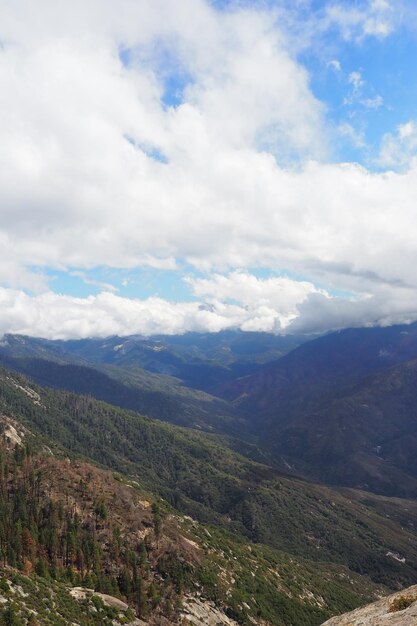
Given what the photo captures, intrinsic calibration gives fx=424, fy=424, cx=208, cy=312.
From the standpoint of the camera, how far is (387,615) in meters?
42.1

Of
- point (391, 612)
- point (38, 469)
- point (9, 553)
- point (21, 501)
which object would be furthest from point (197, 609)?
point (391, 612)

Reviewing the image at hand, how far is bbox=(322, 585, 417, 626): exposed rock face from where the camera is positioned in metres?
39.1

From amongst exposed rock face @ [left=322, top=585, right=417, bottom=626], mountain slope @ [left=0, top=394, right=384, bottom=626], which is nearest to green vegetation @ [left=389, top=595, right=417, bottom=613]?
exposed rock face @ [left=322, top=585, right=417, bottom=626]

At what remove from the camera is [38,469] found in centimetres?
15850

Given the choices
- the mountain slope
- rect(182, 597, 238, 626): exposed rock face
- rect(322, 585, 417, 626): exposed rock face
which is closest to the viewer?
rect(322, 585, 417, 626): exposed rock face

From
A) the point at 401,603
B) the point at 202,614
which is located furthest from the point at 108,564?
the point at 401,603

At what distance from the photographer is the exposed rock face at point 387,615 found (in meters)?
39.1

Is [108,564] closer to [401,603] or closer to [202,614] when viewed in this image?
[202,614]

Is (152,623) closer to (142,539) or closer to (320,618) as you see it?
(142,539)

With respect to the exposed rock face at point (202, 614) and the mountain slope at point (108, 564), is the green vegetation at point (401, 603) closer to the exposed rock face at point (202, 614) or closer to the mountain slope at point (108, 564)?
the mountain slope at point (108, 564)

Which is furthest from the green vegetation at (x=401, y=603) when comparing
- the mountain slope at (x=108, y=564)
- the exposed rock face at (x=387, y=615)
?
the mountain slope at (x=108, y=564)

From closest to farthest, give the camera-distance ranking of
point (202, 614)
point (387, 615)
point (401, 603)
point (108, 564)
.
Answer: point (387, 615)
point (401, 603)
point (202, 614)
point (108, 564)

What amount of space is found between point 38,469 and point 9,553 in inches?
2120

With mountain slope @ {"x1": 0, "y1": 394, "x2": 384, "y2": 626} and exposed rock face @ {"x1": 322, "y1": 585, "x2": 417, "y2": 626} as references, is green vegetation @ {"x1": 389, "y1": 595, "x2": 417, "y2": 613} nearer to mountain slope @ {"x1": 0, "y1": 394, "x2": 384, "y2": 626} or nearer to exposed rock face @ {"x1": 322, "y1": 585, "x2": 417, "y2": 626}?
exposed rock face @ {"x1": 322, "y1": 585, "x2": 417, "y2": 626}
